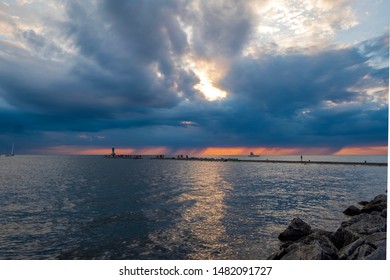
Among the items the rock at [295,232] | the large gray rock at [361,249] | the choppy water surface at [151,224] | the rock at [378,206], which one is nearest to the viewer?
the large gray rock at [361,249]

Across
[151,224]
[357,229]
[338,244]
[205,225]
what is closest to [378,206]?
[357,229]

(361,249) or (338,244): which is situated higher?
(361,249)

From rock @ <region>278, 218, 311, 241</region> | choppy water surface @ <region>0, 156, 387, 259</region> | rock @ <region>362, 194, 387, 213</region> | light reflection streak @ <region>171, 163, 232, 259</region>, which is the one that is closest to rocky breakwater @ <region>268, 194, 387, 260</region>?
rock @ <region>278, 218, 311, 241</region>

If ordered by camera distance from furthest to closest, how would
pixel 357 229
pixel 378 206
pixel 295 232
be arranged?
pixel 378 206 < pixel 295 232 < pixel 357 229

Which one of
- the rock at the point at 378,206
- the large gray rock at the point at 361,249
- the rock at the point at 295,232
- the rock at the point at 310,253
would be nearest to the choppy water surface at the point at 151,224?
the rock at the point at 295,232

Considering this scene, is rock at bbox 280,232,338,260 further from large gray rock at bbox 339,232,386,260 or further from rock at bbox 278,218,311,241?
rock at bbox 278,218,311,241

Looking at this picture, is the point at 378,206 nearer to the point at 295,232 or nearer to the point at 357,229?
the point at 357,229

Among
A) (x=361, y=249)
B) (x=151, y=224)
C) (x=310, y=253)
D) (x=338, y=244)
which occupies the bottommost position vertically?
(x=151, y=224)

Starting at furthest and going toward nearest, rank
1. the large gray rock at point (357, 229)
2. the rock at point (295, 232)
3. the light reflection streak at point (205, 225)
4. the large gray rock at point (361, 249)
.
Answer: the rock at point (295, 232) → the light reflection streak at point (205, 225) → the large gray rock at point (357, 229) → the large gray rock at point (361, 249)

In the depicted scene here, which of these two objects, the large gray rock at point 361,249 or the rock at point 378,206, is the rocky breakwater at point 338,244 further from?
the rock at point 378,206

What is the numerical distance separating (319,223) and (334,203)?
11.6m

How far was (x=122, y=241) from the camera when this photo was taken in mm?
16875
